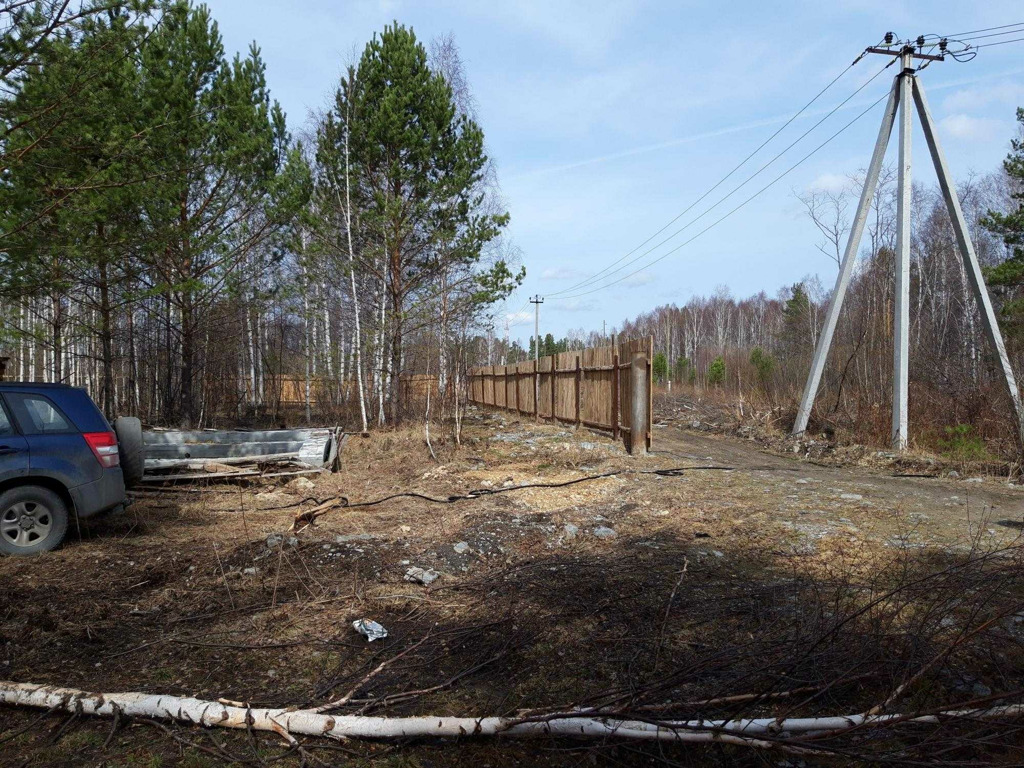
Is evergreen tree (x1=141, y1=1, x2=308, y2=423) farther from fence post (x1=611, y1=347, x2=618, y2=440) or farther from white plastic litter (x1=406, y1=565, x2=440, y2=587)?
white plastic litter (x1=406, y1=565, x2=440, y2=587)

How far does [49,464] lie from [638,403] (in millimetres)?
8547

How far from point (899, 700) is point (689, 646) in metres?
1.09

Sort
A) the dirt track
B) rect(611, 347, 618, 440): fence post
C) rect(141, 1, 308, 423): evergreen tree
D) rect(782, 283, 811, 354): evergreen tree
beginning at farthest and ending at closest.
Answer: rect(782, 283, 811, 354): evergreen tree, rect(141, 1, 308, 423): evergreen tree, rect(611, 347, 618, 440): fence post, the dirt track

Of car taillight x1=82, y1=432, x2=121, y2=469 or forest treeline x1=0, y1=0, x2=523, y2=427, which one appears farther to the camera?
forest treeline x1=0, y1=0, x2=523, y2=427

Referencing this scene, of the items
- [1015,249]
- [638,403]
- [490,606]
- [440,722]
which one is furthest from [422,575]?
[1015,249]

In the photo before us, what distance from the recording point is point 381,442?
44.6 feet

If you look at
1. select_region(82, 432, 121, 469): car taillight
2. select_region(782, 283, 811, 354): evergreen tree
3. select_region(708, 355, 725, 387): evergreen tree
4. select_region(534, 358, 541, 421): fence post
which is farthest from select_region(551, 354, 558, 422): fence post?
select_region(708, 355, 725, 387): evergreen tree

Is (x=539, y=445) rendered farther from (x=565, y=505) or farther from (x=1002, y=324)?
(x=1002, y=324)

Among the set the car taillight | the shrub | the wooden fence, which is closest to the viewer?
the car taillight

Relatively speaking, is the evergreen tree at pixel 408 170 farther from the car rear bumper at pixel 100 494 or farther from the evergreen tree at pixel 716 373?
the evergreen tree at pixel 716 373

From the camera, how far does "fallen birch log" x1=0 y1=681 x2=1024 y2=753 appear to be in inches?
104

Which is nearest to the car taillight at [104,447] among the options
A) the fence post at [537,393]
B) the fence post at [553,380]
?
the fence post at [553,380]

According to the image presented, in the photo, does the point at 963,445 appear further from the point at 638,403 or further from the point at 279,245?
the point at 279,245

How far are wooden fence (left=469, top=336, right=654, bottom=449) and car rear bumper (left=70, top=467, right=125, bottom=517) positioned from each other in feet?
25.9
